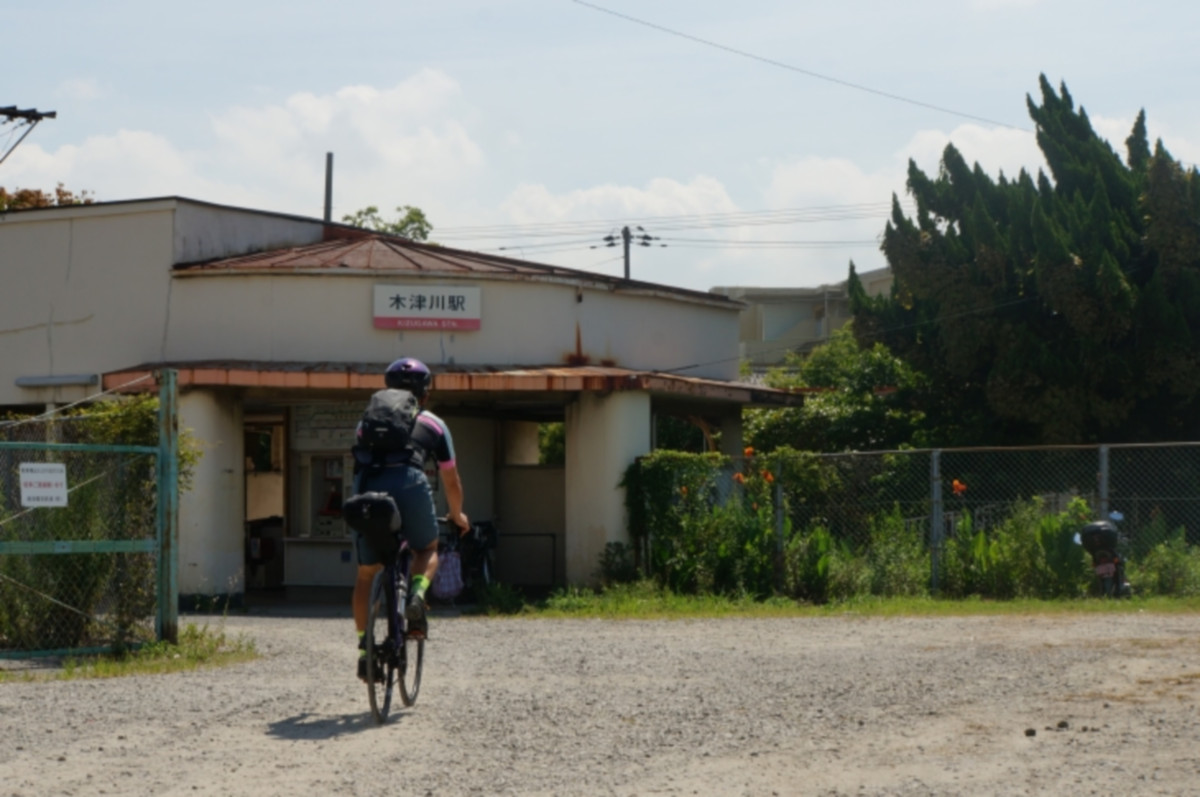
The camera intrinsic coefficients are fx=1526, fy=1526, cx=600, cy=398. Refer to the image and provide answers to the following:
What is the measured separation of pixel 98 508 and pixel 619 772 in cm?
657

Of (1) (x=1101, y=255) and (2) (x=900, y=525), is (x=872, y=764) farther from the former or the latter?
(1) (x=1101, y=255)

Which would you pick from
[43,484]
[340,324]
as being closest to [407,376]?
[43,484]

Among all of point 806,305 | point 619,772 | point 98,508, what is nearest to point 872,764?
point 619,772

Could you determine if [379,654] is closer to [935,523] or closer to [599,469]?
[935,523]

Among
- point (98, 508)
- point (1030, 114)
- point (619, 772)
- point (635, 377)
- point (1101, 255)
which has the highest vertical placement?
point (1030, 114)

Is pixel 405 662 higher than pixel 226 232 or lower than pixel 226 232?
lower

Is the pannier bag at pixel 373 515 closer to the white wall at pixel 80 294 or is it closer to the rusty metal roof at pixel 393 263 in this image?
the rusty metal roof at pixel 393 263

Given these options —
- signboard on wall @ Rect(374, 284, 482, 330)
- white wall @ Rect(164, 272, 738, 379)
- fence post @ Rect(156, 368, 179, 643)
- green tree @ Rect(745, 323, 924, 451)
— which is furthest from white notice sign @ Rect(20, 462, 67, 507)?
green tree @ Rect(745, 323, 924, 451)

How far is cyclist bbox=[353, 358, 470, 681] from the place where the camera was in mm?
7980

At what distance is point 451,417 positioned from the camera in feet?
70.9

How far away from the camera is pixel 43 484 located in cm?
1112

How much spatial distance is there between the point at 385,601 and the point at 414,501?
1.78ft

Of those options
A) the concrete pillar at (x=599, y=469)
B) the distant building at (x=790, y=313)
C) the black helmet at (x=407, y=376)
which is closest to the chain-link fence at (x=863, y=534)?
the concrete pillar at (x=599, y=469)

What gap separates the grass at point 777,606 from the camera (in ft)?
50.6
